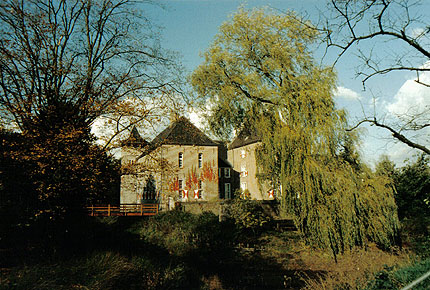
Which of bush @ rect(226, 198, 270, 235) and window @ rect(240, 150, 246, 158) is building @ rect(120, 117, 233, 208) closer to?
window @ rect(240, 150, 246, 158)

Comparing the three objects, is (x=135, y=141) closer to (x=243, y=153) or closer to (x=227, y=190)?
(x=227, y=190)

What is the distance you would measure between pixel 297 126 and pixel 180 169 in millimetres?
19776

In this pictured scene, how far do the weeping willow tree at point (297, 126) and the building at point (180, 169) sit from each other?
2667 millimetres

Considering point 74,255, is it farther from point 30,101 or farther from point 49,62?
point 49,62

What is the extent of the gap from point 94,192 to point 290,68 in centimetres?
912

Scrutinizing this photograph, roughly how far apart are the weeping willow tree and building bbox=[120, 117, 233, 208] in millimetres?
2667

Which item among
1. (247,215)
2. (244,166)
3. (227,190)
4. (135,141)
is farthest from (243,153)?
(135,141)

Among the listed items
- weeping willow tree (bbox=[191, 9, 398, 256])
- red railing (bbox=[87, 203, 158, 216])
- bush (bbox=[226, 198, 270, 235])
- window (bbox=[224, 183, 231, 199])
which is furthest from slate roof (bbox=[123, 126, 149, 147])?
window (bbox=[224, 183, 231, 199])

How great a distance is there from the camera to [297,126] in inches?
486

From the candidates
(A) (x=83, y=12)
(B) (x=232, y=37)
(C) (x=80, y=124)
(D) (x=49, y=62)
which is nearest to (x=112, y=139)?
(C) (x=80, y=124)

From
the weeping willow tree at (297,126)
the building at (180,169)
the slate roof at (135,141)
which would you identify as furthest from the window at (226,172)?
the slate roof at (135,141)

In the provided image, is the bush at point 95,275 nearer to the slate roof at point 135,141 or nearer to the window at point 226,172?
the slate roof at point 135,141

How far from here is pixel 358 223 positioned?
12.0 m

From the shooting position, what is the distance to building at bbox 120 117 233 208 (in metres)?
12.0
